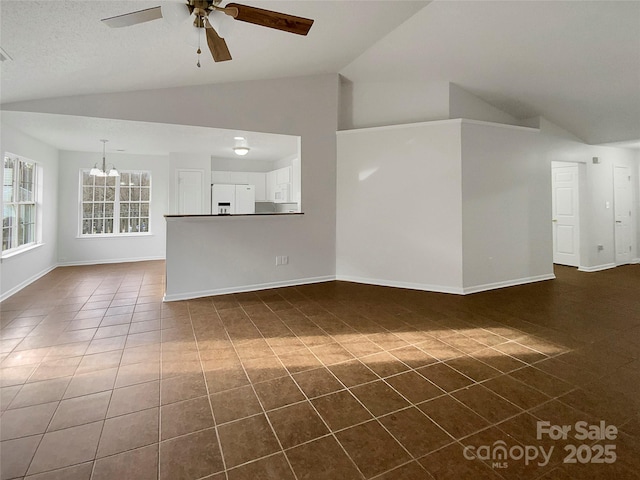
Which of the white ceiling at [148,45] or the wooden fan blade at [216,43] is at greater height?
the white ceiling at [148,45]

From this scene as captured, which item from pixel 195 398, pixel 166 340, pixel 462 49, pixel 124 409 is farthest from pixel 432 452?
pixel 462 49

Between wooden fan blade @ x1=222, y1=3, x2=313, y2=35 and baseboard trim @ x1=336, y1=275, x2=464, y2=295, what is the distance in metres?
3.72

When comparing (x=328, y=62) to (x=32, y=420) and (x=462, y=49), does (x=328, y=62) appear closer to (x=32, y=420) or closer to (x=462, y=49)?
(x=462, y=49)

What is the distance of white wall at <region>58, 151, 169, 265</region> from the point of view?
663cm

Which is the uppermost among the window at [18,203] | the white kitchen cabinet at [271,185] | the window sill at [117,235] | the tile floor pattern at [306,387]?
the white kitchen cabinet at [271,185]

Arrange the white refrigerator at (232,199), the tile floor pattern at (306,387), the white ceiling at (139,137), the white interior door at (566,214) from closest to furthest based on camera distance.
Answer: the tile floor pattern at (306,387)
the white ceiling at (139,137)
the white interior door at (566,214)
the white refrigerator at (232,199)

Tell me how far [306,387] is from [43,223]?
6263 millimetres

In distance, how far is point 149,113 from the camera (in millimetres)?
4066

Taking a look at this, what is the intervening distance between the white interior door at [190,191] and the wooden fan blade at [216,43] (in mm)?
4928

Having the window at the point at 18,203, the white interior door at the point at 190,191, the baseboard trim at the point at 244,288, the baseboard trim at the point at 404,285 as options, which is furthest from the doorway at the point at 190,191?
the baseboard trim at the point at 404,285

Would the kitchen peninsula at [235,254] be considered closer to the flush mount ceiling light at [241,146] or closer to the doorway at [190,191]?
the flush mount ceiling light at [241,146]

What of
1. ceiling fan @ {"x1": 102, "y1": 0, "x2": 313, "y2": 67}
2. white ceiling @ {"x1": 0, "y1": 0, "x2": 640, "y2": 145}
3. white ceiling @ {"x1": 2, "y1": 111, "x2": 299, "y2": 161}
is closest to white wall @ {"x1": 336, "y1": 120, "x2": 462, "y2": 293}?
white ceiling @ {"x1": 0, "y1": 0, "x2": 640, "y2": 145}

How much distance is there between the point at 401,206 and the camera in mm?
4895

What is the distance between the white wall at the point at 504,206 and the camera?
4629 millimetres
